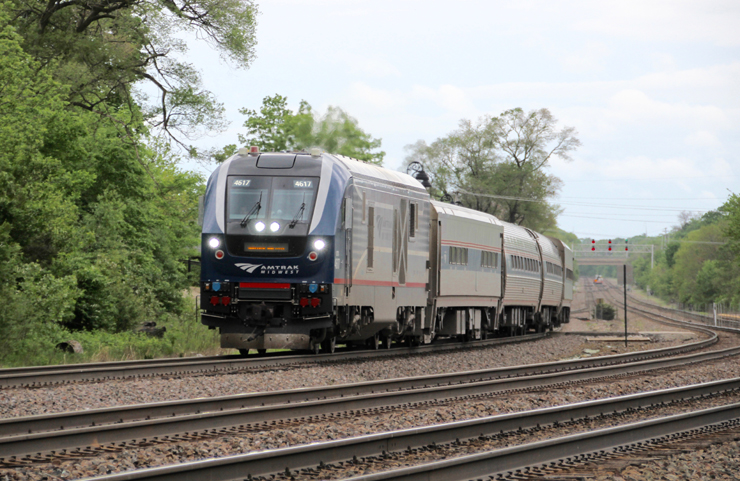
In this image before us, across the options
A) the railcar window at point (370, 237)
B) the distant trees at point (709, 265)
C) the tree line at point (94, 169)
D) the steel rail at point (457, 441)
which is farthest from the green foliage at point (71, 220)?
the distant trees at point (709, 265)

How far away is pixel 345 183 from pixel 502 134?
193 feet

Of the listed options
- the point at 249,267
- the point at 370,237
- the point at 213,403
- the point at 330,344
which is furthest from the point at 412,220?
the point at 213,403

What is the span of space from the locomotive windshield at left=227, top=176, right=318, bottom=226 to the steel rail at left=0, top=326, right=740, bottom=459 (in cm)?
410

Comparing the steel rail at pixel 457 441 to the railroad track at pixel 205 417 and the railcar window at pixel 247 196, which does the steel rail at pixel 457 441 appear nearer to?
the railroad track at pixel 205 417

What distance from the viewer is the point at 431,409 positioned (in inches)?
431

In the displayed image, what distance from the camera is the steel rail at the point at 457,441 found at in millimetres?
6320

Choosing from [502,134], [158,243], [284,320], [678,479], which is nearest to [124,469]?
[678,479]

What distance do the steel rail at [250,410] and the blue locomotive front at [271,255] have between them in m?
3.08

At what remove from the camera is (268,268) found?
15.9 meters

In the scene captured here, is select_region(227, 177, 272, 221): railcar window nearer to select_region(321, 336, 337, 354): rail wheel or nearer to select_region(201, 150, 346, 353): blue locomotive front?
select_region(201, 150, 346, 353): blue locomotive front

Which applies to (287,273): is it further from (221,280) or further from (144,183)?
(144,183)

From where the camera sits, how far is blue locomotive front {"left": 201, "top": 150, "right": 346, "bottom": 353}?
621 inches

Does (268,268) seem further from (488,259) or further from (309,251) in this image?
(488,259)

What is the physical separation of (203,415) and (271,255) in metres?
7.10
